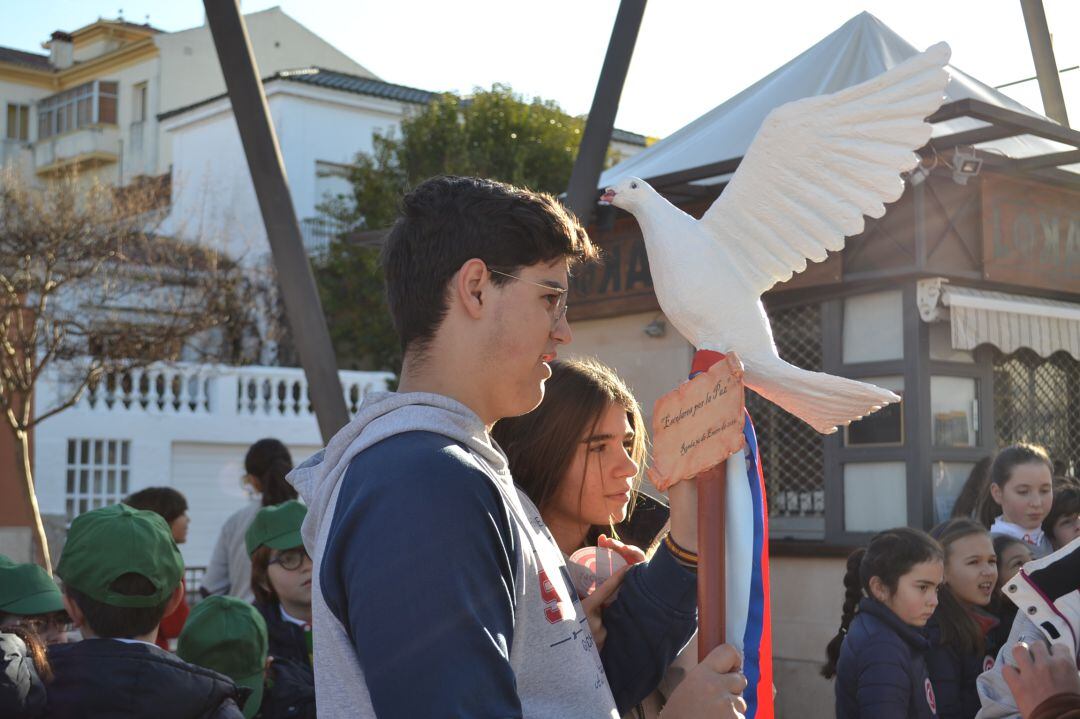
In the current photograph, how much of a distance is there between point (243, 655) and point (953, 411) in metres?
5.01

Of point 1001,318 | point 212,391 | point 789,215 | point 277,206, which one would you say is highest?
point 277,206

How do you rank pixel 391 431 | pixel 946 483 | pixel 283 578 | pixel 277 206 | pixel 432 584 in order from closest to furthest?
pixel 432 584
pixel 391 431
pixel 283 578
pixel 277 206
pixel 946 483

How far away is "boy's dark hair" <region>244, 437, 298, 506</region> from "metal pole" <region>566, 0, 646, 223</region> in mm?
1836

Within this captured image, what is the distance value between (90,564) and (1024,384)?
6.17 meters

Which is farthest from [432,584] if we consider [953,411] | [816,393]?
[953,411]

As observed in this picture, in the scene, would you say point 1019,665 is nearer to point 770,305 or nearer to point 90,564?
point 90,564

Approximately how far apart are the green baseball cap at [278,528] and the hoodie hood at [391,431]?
7.99 ft

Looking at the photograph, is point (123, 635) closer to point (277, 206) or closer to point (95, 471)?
point (277, 206)

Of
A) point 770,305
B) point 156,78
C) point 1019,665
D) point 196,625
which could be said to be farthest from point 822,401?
point 156,78

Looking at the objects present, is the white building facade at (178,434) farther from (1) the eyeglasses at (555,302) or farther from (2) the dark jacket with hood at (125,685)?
(1) the eyeglasses at (555,302)

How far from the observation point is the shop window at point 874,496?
7070 mm

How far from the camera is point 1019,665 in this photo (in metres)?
2.64

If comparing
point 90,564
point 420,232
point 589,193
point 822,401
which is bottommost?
point 90,564

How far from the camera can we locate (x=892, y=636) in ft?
13.0
